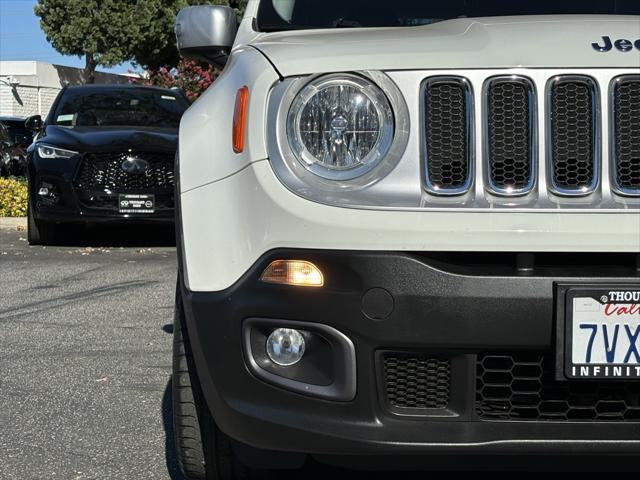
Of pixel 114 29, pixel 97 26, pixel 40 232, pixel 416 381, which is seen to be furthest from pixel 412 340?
pixel 97 26

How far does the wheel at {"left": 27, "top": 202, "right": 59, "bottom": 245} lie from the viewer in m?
10.6

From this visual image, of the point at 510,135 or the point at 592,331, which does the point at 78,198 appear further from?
the point at 592,331

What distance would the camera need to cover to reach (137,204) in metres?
10.0

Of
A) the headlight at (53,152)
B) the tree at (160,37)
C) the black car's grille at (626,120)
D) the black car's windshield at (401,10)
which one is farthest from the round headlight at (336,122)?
the tree at (160,37)

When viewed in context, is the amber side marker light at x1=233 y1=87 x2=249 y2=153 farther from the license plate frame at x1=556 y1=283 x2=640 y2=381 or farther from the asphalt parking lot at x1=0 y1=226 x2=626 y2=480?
the asphalt parking lot at x1=0 y1=226 x2=626 y2=480

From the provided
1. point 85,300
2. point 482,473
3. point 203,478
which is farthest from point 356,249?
point 85,300

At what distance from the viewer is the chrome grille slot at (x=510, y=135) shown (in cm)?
279

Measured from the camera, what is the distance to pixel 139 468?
12.7ft

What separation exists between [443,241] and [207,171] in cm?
67

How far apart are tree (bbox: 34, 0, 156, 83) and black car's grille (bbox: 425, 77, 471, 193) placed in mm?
39060

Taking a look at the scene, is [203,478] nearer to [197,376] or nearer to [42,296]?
[197,376]

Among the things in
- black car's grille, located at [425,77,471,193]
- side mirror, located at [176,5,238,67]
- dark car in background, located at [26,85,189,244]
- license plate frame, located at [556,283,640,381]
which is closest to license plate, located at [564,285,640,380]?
license plate frame, located at [556,283,640,381]

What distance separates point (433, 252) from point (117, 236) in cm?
921

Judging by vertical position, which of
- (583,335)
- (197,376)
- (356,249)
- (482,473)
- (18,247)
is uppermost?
(356,249)
